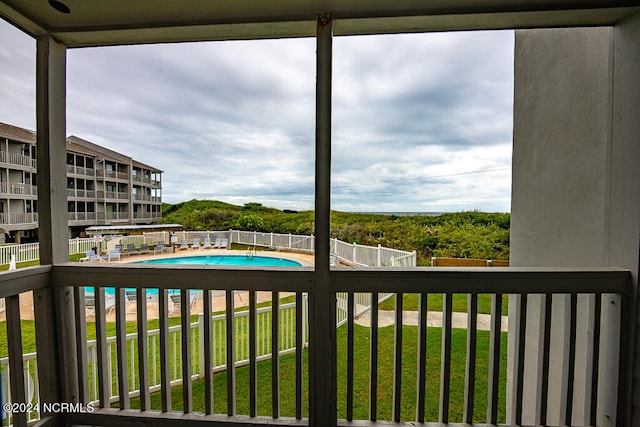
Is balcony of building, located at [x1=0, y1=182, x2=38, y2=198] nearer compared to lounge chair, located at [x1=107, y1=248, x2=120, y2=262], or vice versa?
balcony of building, located at [x1=0, y1=182, x2=38, y2=198]

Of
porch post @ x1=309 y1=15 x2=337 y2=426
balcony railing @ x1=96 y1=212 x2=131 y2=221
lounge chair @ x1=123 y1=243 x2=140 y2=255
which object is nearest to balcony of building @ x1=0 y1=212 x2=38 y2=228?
balcony railing @ x1=96 y1=212 x2=131 y2=221

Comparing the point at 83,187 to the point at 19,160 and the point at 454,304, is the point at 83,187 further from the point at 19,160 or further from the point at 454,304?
the point at 454,304

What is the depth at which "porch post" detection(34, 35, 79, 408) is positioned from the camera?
1.46 meters

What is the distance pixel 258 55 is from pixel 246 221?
1419 mm

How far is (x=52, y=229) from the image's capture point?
148 cm

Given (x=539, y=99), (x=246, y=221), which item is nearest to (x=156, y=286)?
(x=246, y=221)

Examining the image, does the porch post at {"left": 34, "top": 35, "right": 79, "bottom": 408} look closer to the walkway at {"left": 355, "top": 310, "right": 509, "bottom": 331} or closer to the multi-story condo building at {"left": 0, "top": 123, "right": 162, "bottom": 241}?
the multi-story condo building at {"left": 0, "top": 123, "right": 162, "bottom": 241}

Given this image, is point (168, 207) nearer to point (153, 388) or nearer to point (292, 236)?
point (292, 236)

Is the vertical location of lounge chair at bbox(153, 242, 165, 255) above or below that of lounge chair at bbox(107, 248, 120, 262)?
above

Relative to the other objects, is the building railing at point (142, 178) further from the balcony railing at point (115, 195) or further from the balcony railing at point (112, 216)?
the balcony railing at point (112, 216)

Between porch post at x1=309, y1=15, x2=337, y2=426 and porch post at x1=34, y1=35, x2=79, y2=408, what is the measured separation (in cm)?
139

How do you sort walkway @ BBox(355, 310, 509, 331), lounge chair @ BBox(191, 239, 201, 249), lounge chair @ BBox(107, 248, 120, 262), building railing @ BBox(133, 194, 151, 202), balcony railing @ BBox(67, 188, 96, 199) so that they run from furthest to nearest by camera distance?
walkway @ BBox(355, 310, 509, 331)
lounge chair @ BBox(191, 239, 201, 249)
lounge chair @ BBox(107, 248, 120, 262)
building railing @ BBox(133, 194, 151, 202)
balcony railing @ BBox(67, 188, 96, 199)

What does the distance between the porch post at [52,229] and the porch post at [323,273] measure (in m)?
1.39

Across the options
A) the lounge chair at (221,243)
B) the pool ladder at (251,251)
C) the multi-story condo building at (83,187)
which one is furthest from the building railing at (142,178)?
the pool ladder at (251,251)
